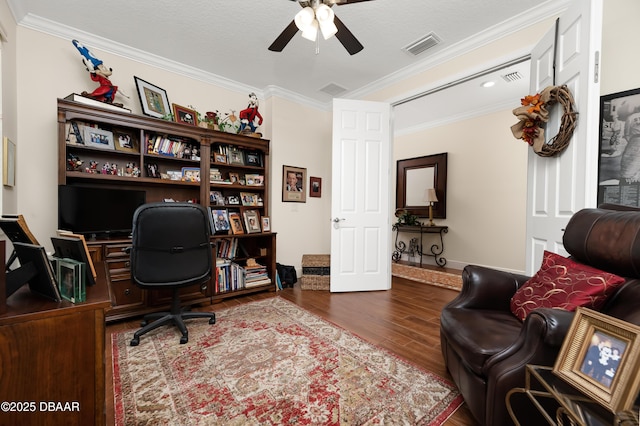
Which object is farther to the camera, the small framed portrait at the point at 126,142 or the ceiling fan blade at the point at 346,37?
the small framed portrait at the point at 126,142

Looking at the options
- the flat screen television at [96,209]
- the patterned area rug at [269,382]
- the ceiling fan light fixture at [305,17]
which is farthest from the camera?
the flat screen television at [96,209]

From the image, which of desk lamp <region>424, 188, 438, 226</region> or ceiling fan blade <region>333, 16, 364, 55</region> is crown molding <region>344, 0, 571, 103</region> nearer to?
ceiling fan blade <region>333, 16, 364, 55</region>

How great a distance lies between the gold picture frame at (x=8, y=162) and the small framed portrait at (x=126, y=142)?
2.30ft

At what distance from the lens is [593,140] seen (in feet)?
5.02

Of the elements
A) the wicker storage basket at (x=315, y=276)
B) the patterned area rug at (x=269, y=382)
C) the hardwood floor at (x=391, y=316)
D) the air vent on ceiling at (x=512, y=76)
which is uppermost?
the air vent on ceiling at (x=512, y=76)

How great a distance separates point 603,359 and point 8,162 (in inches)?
136

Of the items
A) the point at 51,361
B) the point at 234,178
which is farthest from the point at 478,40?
the point at 51,361

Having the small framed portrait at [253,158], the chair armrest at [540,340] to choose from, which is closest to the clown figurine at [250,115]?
the small framed portrait at [253,158]

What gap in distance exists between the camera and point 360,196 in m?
3.39

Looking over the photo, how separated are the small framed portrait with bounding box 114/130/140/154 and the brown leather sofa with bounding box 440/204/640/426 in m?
3.20

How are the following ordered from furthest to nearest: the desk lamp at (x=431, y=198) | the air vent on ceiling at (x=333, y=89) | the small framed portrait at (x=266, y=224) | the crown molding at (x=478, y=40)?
1. the desk lamp at (x=431, y=198)
2. the air vent on ceiling at (x=333, y=89)
3. the small framed portrait at (x=266, y=224)
4. the crown molding at (x=478, y=40)

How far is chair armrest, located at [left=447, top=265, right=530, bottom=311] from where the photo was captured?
5.01ft

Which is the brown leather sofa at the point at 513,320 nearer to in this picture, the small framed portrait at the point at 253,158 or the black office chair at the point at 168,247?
the black office chair at the point at 168,247

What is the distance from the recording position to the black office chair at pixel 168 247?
188 centimetres
